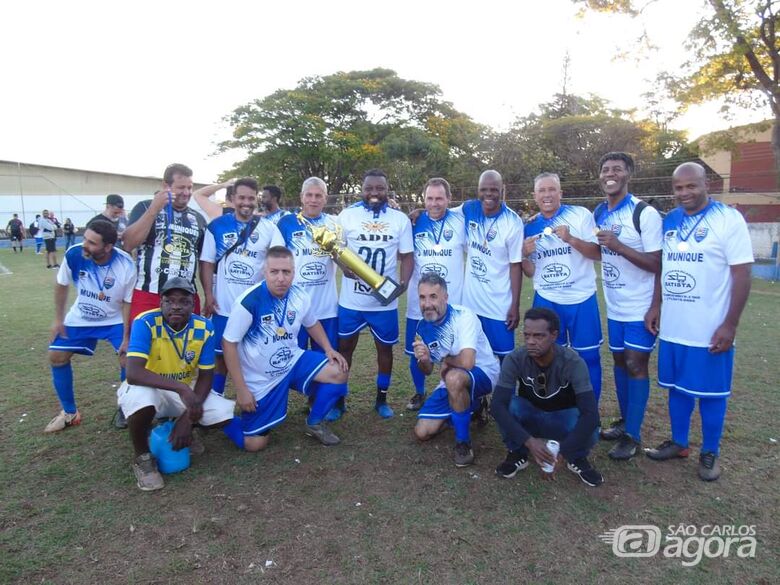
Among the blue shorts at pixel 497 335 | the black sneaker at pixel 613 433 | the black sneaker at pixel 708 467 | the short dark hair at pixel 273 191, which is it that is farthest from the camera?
the short dark hair at pixel 273 191

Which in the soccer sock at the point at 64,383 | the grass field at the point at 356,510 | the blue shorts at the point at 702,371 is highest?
the blue shorts at the point at 702,371

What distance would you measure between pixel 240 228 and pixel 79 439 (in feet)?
7.25

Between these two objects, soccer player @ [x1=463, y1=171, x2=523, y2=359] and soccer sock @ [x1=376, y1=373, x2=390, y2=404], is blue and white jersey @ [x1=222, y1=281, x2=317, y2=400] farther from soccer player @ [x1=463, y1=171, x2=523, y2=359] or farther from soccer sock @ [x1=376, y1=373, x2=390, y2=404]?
soccer player @ [x1=463, y1=171, x2=523, y2=359]

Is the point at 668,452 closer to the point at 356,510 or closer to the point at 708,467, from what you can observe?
the point at 708,467

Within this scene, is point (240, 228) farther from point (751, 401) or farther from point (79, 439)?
point (751, 401)

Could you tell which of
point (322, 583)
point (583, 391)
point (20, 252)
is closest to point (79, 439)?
point (322, 583)

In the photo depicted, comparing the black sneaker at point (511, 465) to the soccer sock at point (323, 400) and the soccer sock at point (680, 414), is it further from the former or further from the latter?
the soccer sock at point (323, 400)

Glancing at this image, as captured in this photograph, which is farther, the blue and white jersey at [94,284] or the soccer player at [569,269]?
the blue and white jersey at [94,284]

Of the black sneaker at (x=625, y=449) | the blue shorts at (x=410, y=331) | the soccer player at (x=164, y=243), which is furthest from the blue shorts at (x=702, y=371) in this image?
the soccer player at (x=164, y=243)

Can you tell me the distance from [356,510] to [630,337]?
2.47 metres

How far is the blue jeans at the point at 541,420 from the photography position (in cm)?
370

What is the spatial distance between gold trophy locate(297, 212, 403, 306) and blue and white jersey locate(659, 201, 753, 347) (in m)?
2.20

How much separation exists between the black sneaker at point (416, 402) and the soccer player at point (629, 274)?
70.1 inches

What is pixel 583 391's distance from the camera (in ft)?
11.3
